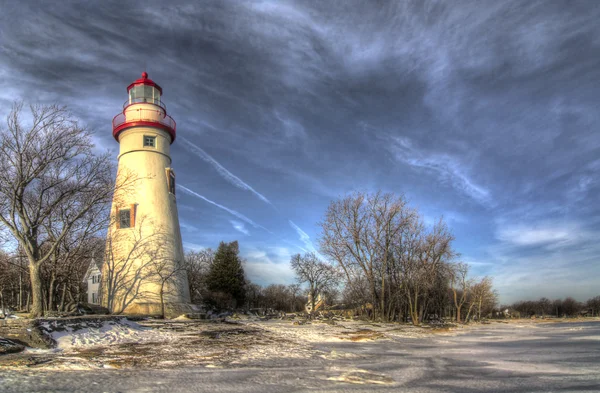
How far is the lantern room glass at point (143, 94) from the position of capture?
28047mm

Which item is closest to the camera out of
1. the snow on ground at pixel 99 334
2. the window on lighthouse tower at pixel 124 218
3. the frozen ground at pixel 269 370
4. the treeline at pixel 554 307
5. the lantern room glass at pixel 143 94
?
the frozen ground at pixel 269 370

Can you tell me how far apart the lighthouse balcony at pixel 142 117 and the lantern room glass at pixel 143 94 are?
0.52m

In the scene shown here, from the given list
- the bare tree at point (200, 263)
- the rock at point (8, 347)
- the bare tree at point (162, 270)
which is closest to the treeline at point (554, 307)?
the bare tree at point (200, 263)

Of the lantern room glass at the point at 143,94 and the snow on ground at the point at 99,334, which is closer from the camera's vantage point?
the snow on ground at the point at 99,334

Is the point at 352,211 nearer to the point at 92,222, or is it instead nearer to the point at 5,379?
the point at 92,222

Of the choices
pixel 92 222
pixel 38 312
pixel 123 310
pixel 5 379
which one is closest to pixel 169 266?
pixel 123 310

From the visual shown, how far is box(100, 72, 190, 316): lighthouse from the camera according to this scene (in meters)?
25.1

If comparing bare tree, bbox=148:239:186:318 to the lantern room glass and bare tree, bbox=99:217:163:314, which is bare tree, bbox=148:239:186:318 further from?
the lantern room glass

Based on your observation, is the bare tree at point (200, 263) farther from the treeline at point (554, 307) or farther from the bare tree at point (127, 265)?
the treeline at point (554, 307)

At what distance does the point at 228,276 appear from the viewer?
61.0 m

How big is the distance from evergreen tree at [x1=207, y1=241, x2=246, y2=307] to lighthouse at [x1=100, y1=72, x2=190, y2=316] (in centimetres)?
3268

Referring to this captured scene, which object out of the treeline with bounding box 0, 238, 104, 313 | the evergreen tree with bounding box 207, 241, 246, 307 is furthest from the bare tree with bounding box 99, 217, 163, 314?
the evergreen tree with bounding box 207, 241, 246, 307

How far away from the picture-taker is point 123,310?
24562 millimetres

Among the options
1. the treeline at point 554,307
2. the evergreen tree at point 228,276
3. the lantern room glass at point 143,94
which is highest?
the lantern room glass at point 143,94
